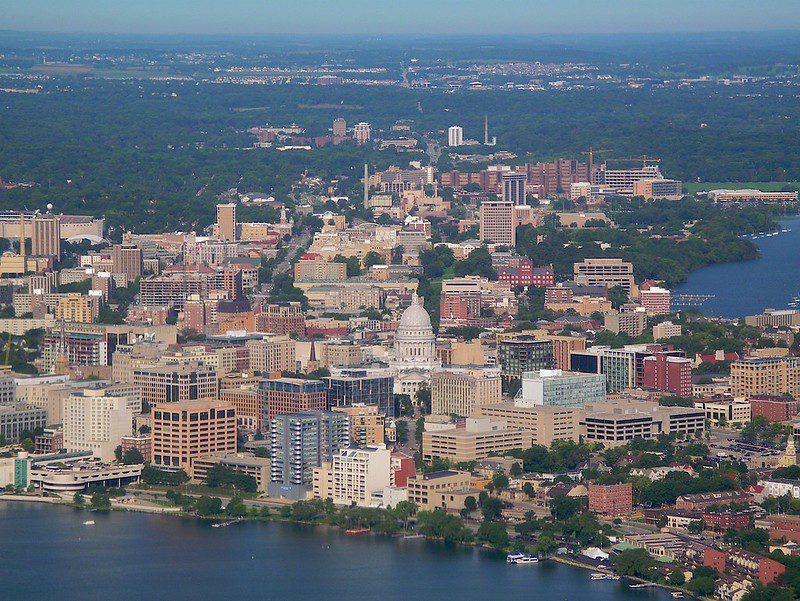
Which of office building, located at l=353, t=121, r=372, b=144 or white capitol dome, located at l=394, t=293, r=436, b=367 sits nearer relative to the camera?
white capitol dome, located at l=394, t=293, r=436, b=367

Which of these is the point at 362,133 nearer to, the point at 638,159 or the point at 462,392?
the point at 638,159

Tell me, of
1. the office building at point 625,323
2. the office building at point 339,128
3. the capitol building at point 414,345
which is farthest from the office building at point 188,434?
the office building at point 339,128

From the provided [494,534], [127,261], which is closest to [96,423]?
[494,534]

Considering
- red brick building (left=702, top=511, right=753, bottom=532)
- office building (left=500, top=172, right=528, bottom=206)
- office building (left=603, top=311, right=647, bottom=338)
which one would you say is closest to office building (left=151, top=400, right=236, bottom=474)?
red brick building (left=702, top=511, right=753, bottom=532)

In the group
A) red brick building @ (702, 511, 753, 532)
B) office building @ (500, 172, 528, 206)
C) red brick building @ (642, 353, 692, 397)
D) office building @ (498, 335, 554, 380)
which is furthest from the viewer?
office building @ (500, 172, 528, 206)

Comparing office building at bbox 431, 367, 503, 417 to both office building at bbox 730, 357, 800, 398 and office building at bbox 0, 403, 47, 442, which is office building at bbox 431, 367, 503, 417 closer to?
office building at bbox 730, 357, 800, 398

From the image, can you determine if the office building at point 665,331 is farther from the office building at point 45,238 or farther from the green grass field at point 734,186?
the green grass field at point 734,186

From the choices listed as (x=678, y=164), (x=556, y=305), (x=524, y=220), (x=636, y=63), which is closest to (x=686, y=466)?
(x=556, y=305)

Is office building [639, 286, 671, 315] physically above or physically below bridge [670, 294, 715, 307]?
above
